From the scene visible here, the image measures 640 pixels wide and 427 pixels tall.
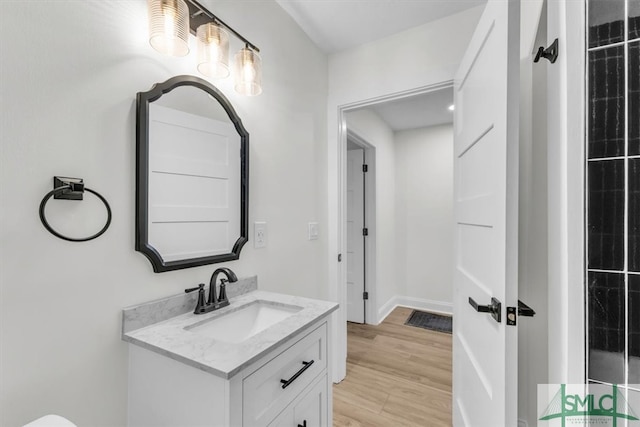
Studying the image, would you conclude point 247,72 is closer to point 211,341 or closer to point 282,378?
point 211,341

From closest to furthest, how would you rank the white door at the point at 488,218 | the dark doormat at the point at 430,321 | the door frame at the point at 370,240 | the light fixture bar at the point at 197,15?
1. the white door at the point at 488,218
2. the light fixture bar at the point at 197,15
3. the dark doormat at the point at 430,321
4. the door frame at the point at 370,240

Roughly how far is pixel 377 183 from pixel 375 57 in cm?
150

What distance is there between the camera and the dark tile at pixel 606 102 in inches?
26.8

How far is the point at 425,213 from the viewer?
11.9ft

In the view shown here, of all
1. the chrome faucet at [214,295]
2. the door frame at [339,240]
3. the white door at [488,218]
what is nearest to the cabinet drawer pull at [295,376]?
the chrome faucet at [214,295]

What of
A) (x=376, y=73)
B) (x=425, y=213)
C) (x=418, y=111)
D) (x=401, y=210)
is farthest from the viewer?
(x=401, y=210)

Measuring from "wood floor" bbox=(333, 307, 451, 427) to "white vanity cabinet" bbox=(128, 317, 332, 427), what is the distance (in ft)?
2.58

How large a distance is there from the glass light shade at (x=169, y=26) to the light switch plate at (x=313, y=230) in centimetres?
120

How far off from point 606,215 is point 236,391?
40.8 inches

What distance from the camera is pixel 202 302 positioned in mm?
1110

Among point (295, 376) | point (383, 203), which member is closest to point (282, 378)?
point (295, 376)

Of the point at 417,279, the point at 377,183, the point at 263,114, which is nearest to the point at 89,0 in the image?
the point at 263,114

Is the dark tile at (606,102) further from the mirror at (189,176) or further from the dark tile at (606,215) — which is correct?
the mirror at (189,176)

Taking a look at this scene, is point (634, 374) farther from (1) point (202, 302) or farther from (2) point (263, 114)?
(2) point (263, 114)
